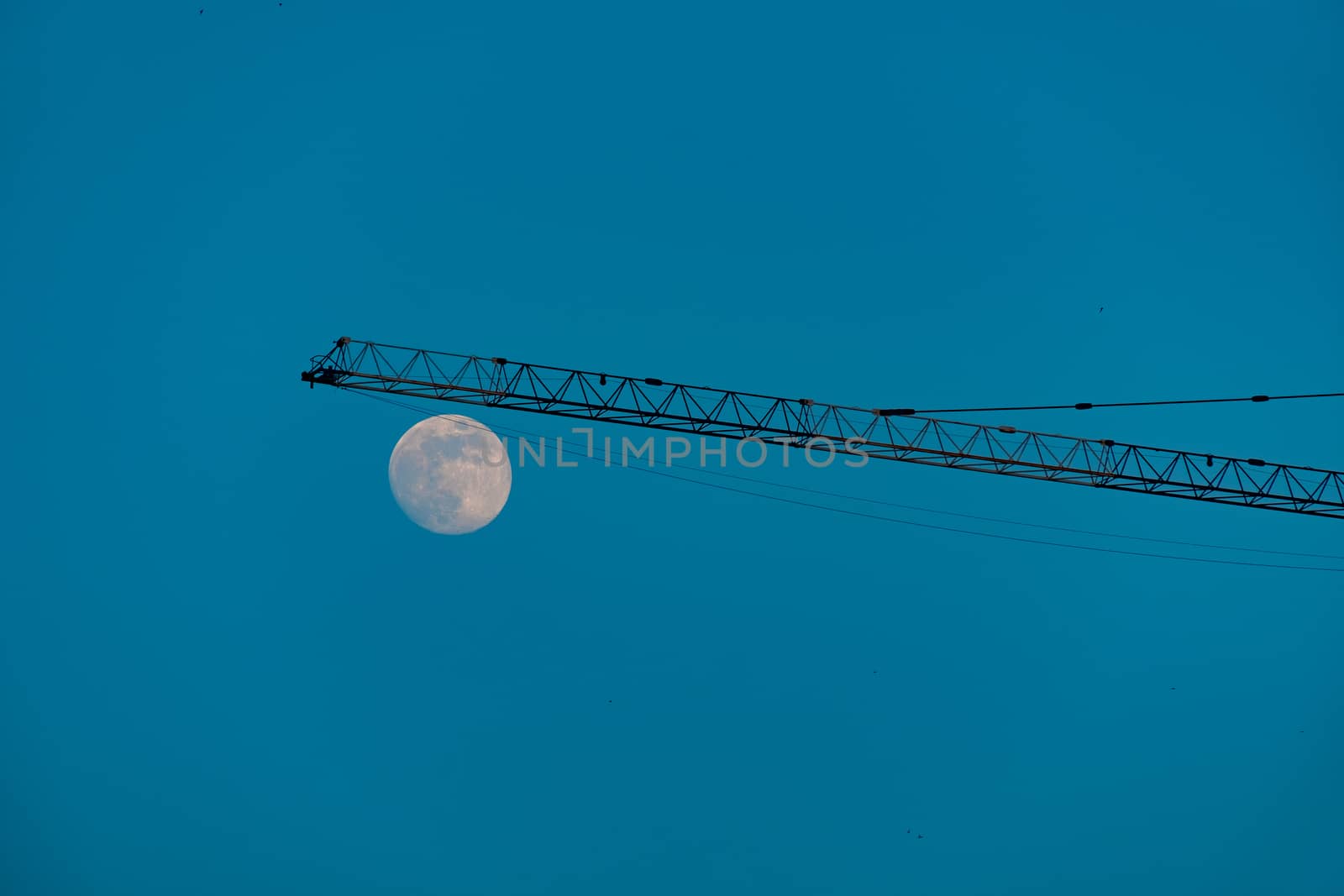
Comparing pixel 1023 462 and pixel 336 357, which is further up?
pixel 336 357

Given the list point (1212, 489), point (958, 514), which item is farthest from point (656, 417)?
point (958, 514)

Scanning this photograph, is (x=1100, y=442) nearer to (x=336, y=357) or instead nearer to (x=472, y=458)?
(x=472, y=458)

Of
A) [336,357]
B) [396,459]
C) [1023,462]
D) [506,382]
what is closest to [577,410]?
[506,382]

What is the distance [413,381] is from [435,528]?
42.2 ft

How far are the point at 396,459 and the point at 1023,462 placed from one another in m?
32.4

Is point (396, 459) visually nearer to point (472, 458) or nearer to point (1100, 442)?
point (472, 458)

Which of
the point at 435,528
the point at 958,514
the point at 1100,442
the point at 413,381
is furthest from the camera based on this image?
the point at 958,514

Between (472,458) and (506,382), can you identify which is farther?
(472,458)

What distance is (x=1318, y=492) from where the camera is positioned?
62.9 m

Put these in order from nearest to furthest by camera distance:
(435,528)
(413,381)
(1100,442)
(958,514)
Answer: (413,381) < (1100,442) < (435,528) < (958,514)

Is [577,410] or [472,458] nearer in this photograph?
[577,410]

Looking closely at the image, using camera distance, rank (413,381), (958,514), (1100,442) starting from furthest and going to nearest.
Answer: (958,514) → (1100,442) → (413,381)

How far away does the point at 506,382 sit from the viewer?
54750 millimetres

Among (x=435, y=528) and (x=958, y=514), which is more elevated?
(x=958, y=514)
